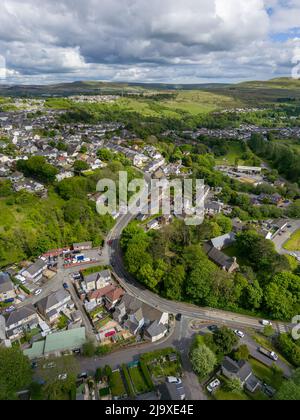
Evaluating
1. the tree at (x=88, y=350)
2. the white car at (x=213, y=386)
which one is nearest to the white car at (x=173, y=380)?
the white car at (x=213, y=386)

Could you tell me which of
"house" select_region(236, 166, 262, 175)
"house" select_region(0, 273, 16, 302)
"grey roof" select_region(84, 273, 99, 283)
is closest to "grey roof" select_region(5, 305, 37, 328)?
"house" select_region(0, 273, 16, 302)

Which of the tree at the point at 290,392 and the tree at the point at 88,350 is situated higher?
→ the tree at the point at 290,392

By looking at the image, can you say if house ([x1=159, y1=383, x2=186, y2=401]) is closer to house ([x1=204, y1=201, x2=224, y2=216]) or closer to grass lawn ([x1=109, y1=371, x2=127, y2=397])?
grass lawn ([x1=109, y1=371, x2=127, y2=397])

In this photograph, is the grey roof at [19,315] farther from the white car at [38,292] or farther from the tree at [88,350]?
the tree at [88,350]
